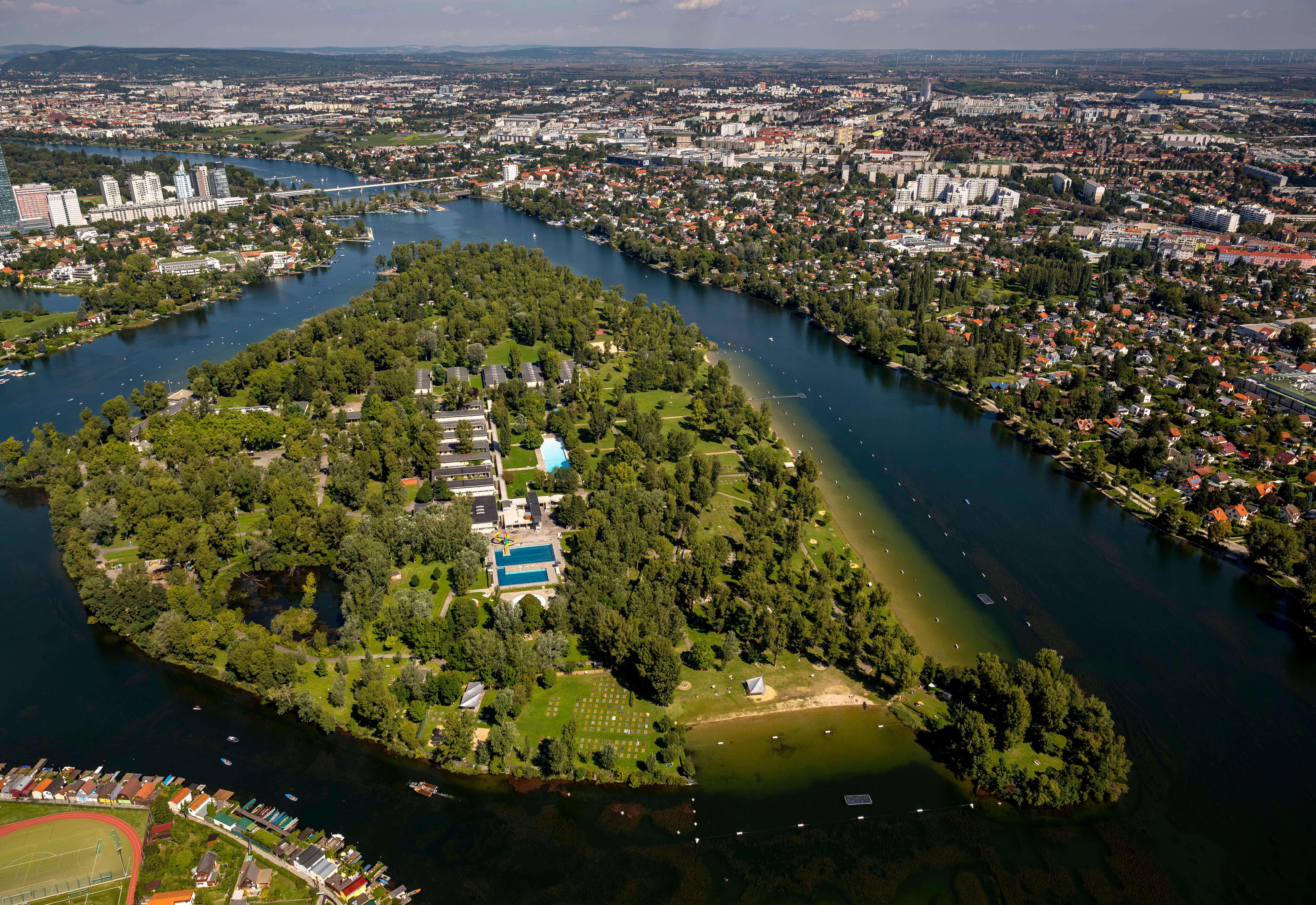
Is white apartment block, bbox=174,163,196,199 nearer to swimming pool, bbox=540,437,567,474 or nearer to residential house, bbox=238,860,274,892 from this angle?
swimming pool, bbox=540,437,567,474

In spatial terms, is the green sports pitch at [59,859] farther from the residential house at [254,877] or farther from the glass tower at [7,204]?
the glass tower at [7,204]

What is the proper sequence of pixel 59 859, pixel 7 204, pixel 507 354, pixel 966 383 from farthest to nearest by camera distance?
pixel 7 204, pixel 507 354, pixel 966 383, pixel 59 859

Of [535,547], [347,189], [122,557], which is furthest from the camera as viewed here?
[347,189]

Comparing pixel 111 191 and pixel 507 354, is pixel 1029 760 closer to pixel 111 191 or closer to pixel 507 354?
pixel 507 354

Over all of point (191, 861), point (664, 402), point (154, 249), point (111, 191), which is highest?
point (111, 191)

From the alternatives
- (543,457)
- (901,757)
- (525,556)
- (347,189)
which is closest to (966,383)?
(543,457)

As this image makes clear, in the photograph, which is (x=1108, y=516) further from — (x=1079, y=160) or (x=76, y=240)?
(x=1079, y=160)
